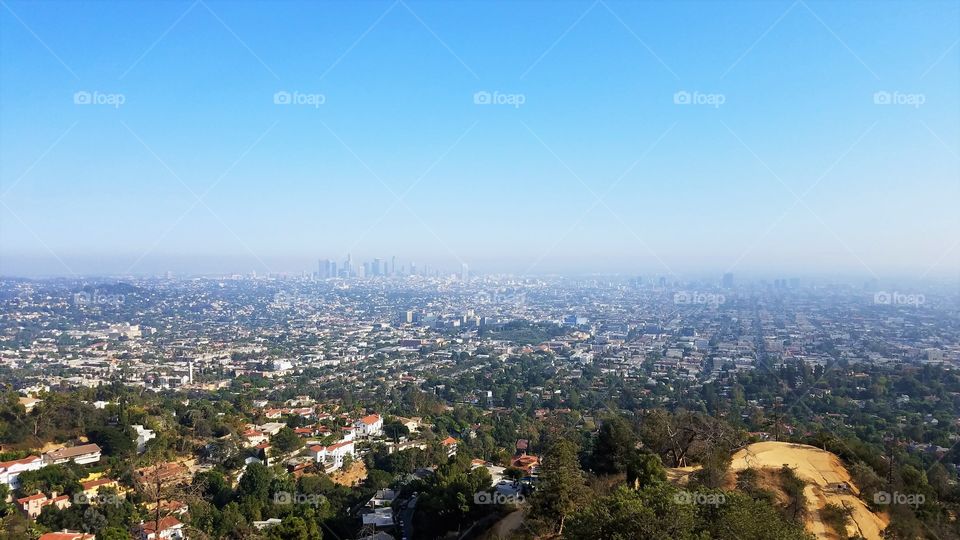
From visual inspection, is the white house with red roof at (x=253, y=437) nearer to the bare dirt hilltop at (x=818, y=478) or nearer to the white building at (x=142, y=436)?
the white building at (x=142, y=436)

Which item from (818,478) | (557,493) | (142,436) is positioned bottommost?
(142,436)

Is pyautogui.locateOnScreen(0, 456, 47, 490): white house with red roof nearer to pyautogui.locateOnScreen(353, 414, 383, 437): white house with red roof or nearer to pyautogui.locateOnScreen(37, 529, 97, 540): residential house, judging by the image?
pyautogui.locateOnScreen(37, 529, 97, 540): residential house

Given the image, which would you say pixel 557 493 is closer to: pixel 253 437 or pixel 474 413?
pixel 253 437

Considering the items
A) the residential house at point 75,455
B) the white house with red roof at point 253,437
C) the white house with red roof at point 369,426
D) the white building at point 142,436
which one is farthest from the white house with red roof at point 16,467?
the white house with red roof at point 369,426

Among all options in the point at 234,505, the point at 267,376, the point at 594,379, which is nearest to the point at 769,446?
the point at 234,505

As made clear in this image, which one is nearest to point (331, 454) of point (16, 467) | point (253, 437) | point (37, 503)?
point (253, 437)

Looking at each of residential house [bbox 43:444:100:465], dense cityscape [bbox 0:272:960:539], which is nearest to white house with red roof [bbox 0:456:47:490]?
dense cityscape [bbox 0:272:960:539]

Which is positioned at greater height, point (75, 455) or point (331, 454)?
point (75, 455)
